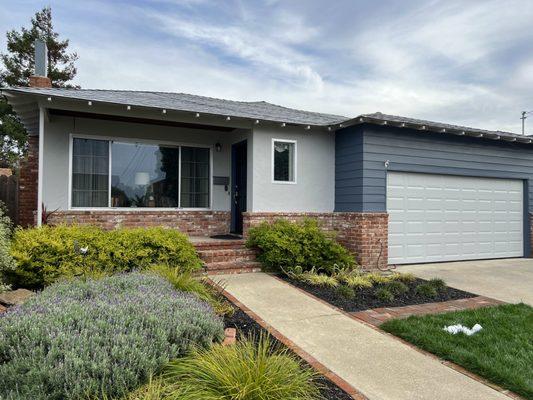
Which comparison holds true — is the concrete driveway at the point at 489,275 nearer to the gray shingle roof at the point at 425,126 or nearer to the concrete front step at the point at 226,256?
the gray shingle roof at the point at 425,126

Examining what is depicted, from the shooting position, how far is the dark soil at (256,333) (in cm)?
296

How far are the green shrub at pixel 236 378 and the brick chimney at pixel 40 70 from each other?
780cm

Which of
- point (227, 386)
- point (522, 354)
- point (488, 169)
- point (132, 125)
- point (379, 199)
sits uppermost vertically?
point (132, 125)

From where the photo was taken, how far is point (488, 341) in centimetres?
415

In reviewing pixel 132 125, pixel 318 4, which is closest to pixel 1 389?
pixel 132 125

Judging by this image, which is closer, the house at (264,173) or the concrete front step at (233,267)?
the concrete front step at (233,267)

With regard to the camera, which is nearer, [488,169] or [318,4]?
[318,4]

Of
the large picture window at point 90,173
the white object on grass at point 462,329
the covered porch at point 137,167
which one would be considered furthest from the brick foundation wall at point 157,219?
the white object on grass at point 462,329

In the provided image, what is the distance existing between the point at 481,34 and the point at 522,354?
29.4ft

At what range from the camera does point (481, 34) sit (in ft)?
32.5

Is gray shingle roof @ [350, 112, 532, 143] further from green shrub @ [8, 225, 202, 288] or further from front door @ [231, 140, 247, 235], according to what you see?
green shrub @ [8, 225, 202, 288]

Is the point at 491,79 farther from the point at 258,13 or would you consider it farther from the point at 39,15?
the point at 39,15

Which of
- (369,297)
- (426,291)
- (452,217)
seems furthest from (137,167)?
(452,217)

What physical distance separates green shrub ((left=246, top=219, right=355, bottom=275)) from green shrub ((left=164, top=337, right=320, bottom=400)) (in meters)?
4.46
